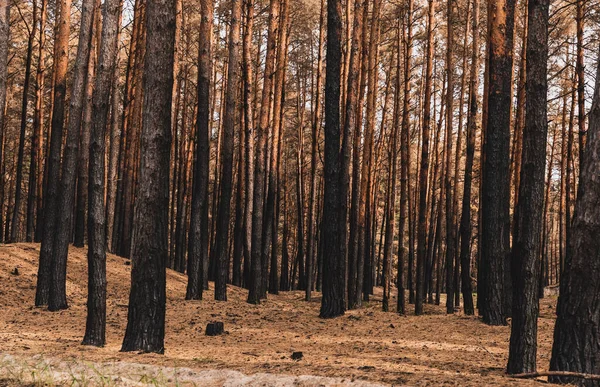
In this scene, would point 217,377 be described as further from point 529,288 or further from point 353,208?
point 353,208

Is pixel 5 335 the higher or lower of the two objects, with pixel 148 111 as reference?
lower

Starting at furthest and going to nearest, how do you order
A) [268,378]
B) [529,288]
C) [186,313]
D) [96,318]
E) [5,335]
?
[186,313]
[5,335]
[96,318]
[529,288]
[268,378]

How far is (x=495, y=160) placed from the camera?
10898mm

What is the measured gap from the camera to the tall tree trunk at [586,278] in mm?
4887

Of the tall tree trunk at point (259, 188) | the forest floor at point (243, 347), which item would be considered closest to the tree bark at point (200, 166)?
the forest floor at point (243, 347)

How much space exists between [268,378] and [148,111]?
3.55m

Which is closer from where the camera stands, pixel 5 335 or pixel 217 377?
pixel 217 377

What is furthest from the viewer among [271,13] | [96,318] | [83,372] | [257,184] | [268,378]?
[271,13]

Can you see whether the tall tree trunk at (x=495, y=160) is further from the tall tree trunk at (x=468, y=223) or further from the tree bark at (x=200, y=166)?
the tree bark at (x=200, y=166)

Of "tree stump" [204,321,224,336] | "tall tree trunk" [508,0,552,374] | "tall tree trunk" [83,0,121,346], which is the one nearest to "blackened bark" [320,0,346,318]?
"tree stump" [204,321,224,336]

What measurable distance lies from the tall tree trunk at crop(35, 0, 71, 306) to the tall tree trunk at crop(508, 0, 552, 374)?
8608mm

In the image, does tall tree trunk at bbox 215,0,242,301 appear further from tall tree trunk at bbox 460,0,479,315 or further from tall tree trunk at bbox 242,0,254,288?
tall tree trunk at bbox 460,0,479,315

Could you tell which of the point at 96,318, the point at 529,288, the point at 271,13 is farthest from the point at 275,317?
the point at 271,13

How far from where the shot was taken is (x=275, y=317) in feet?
39.9
